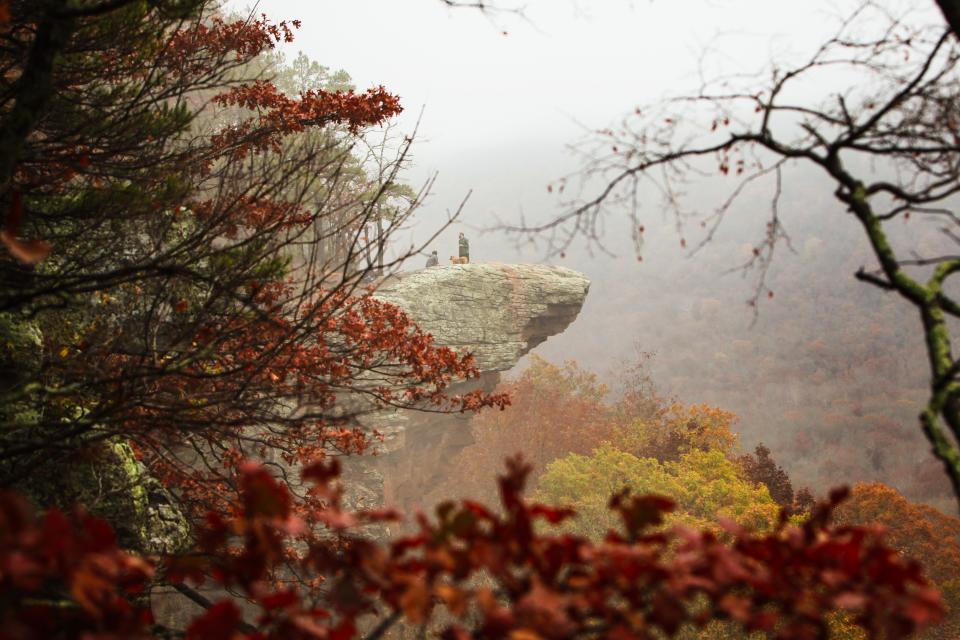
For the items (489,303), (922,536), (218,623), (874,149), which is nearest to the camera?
(218,623)

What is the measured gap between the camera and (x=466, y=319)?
17.1m

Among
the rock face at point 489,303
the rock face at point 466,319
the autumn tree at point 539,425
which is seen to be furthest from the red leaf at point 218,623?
the autumn tree at point 539,425

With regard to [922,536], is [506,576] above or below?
above

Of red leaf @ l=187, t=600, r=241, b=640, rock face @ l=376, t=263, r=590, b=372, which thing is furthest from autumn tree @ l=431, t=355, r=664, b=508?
red leaf @ l=187, t=600, r=241, b=640

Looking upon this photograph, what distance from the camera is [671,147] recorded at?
3600 mm

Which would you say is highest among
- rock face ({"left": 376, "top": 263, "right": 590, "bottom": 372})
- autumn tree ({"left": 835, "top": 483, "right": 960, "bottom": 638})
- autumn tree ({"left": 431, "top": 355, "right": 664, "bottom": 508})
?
rock face ({"left": 376, "top": 263, "right": 590, "bottom": 372})

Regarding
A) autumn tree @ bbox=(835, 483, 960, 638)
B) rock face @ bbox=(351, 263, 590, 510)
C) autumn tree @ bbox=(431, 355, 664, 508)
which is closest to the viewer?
autumn tree @ bbox=(835, 483, 960, 638)

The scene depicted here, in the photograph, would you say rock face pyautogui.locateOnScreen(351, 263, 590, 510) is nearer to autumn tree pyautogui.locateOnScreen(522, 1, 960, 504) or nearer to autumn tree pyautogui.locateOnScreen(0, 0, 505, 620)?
autumn tree pyautogui.locateOnScreen(0, 0, 505, 620)

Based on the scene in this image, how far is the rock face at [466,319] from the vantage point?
655 inches

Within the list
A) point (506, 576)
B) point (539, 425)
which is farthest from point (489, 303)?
point (506, 576)

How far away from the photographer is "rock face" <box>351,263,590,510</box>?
16641 mm

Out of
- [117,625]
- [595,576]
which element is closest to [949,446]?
[595,576]

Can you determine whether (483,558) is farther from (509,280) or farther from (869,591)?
(509,280)

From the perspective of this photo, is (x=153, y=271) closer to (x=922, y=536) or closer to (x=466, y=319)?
(x=466, y=319)
